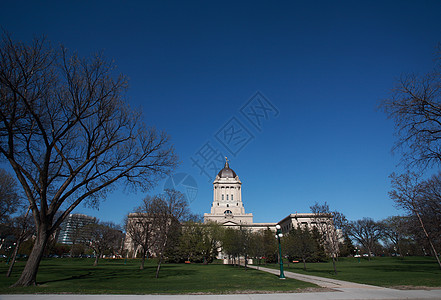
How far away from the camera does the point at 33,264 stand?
1363 centimetres

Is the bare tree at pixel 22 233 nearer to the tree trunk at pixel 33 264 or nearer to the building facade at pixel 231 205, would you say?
the tree trunk at pixel 33 264

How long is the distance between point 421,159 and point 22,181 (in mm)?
22193

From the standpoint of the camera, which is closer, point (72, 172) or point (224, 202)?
point (72, 172)

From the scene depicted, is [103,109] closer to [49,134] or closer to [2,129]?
[49,134]

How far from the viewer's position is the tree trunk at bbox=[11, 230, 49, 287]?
13052 mm

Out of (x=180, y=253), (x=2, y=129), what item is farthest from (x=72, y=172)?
(x=180, y=253)

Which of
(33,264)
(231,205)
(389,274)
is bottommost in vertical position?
(389,274)

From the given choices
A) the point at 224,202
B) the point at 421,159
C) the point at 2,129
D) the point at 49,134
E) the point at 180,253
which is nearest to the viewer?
the point at 421,159

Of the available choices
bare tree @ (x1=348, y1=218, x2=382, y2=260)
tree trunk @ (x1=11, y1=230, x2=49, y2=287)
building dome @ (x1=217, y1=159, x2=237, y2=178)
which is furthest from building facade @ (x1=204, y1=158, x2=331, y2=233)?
tree trunk @ (x1=11, y1=230, x2=49, y2=287)

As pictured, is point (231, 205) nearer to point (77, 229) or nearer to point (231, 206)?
point (231, 206)

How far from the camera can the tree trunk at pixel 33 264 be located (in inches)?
514

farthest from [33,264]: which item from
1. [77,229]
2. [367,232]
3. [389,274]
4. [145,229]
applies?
[367,232]

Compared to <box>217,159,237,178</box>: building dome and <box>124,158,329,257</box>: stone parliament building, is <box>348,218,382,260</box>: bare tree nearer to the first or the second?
<box>124,158,329,257</box>: stone parliament building

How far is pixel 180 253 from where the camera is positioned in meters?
55.2
